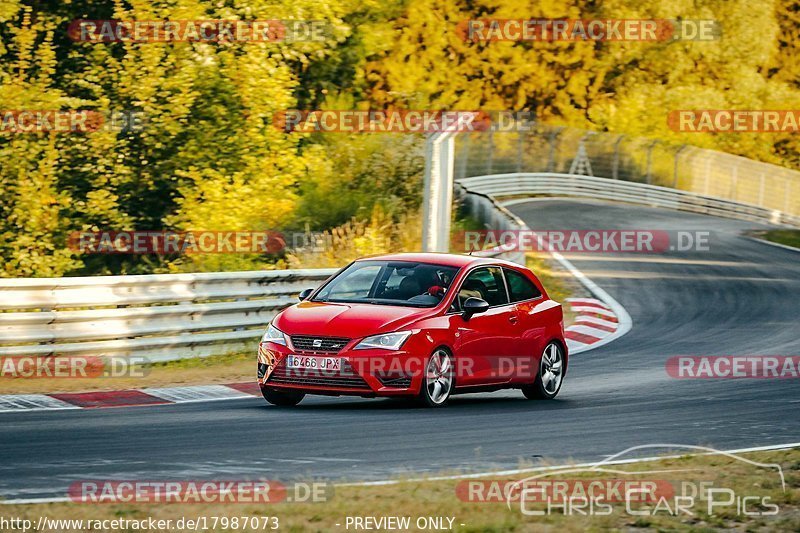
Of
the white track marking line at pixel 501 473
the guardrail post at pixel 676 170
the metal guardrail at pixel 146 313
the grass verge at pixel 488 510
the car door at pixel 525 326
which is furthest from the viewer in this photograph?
the guardrail post at pixel 676 170

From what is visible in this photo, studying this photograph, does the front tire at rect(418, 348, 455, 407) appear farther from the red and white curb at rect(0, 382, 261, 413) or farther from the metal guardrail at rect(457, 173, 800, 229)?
the metal guardrail at rect(457, 173, 800, 229)

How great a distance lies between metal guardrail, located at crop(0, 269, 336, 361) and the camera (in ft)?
45.7

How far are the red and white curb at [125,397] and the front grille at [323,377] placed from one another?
1181 mm

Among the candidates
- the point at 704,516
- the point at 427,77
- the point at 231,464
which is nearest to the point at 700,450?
the point at 704,516

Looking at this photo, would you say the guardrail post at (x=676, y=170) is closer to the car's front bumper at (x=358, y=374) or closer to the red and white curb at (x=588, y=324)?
the red and white curb at (x=588, y=324)

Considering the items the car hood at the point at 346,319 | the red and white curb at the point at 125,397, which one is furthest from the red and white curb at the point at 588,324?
the car hood at the point at 346,319

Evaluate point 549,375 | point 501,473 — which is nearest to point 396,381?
point 549,375

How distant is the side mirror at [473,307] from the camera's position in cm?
1294

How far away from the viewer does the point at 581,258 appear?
1219 inches

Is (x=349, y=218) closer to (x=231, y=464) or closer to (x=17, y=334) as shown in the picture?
(x=17, y=334)

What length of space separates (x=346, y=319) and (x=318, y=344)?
37cm

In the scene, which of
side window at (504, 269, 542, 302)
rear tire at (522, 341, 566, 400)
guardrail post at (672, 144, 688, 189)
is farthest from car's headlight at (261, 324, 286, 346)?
guardrail post at (672, 144, 688, 189)

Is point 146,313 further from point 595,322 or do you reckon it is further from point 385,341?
point 595,322

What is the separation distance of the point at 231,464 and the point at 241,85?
59.7ft
